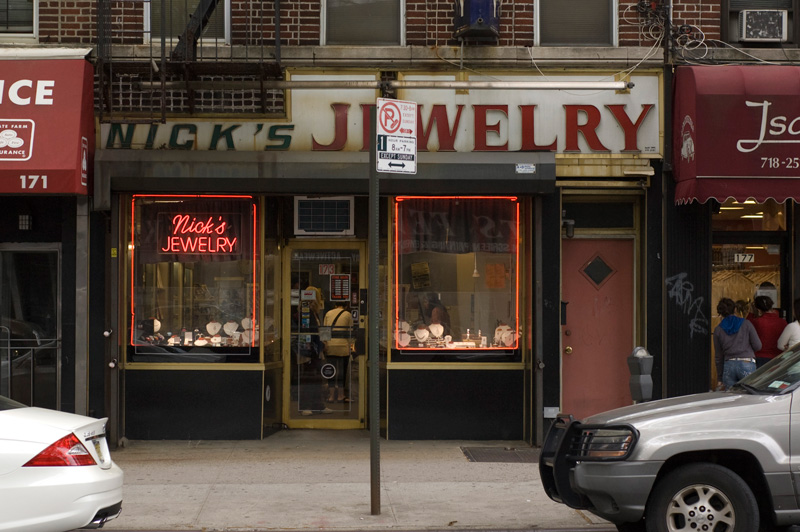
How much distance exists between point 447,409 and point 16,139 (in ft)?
18.0

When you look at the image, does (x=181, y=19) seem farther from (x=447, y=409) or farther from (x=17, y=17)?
(x=447, y=409)

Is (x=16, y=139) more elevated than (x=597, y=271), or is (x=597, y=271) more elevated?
(x=16, y=139)

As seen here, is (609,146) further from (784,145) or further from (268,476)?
(268,476)

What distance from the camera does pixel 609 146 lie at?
11000mm

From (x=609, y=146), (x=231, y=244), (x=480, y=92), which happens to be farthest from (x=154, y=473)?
(x=609, y=146)

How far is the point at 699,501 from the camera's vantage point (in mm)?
6430

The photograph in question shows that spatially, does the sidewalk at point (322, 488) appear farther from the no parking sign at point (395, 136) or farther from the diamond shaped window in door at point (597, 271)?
the no parking sign at point (395, 136)

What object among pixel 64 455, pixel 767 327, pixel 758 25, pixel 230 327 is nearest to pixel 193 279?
pixel 230 327

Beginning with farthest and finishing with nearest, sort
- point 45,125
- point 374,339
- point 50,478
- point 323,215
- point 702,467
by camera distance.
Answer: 1. point 323,215
2. point 45,125
3. point 374,339
4. point 702,467
5. point 50,478

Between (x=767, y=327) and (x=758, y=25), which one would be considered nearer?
(x=767, y=327)

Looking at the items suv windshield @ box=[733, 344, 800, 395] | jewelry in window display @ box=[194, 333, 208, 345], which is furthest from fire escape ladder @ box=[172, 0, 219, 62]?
suv windshield @ box=[733, 344, 800, 395]

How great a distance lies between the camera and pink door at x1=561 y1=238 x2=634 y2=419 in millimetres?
11359

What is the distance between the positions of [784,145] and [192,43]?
6.46m

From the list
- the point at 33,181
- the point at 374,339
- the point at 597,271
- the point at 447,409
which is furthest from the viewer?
the point at 597,271
